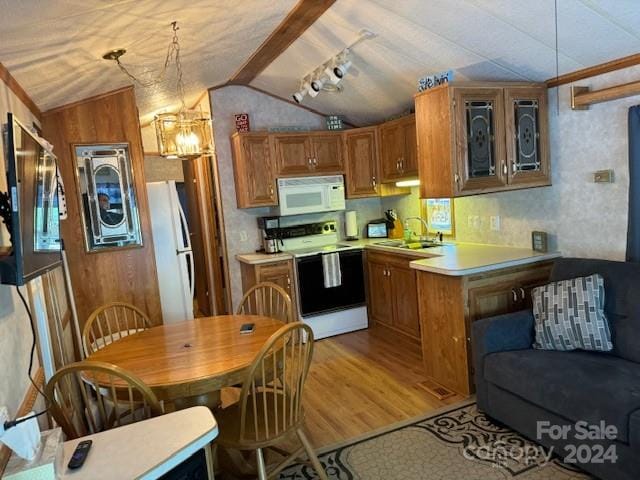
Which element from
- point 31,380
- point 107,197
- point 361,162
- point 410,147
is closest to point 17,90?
point 107,197

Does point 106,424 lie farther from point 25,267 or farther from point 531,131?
point 531,131

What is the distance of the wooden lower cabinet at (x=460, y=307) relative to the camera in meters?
3.05

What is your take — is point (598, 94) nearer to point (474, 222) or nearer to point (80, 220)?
point (474, 222)

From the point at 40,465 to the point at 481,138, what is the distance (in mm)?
3070

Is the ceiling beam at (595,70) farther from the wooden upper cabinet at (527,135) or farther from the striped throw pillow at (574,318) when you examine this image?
the striped throw pillow at (574,318)

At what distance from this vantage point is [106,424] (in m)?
1.96

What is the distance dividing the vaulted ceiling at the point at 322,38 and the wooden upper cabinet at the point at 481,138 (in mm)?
216

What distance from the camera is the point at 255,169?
179 inches

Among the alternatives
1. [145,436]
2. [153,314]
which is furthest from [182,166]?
[145,436]

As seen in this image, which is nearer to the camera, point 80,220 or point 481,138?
point 481,138

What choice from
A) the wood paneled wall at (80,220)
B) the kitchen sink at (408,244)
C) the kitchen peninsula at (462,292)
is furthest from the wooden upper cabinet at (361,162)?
the wood paneled wall at (80,220)

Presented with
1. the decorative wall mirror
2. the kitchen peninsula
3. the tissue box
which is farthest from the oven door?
the tissue box

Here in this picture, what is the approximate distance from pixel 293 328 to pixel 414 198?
3.28m

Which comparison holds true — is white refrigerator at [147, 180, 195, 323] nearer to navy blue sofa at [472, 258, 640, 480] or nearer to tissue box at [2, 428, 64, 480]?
navy blue sofa at [472, 258, 640, 480]
